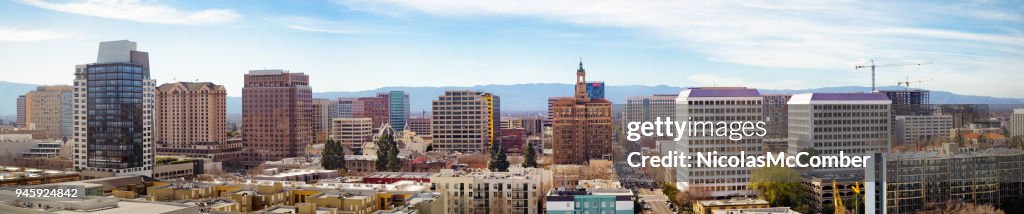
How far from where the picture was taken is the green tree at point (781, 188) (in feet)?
48.2

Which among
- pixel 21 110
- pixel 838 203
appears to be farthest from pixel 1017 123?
pixel 21 110

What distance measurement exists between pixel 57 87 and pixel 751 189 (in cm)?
2431

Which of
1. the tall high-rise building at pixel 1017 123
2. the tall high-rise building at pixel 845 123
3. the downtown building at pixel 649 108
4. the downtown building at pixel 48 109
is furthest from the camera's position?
the downtown building at pixel 649 108

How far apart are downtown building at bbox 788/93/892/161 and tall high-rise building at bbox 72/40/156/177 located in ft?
50.3

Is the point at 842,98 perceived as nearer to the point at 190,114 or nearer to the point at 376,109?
the point at 190,114

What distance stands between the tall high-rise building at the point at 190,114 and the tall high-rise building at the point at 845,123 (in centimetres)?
1949

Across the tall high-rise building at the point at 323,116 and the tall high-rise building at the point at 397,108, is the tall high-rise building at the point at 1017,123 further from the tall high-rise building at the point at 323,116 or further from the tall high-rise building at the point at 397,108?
the tall high-rise building at the point at 397,108

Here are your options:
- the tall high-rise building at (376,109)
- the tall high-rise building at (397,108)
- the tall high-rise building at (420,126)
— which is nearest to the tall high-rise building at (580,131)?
the tall high-rise building at (420,126)

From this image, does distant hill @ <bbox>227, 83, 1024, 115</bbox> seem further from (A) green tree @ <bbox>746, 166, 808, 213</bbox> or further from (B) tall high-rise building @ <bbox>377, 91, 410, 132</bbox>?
(A) green tree @ <bbox>746, 166, 808, 213</bbox>

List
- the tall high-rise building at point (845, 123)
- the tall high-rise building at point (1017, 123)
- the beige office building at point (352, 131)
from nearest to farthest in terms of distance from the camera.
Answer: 1. the tall high-rise building at point (845, 123)
2. the tall high-rise building at point (1017, 123)
3. the beige office building at point (352, 131)

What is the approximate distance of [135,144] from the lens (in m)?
18.8

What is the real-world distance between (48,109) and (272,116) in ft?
27.1

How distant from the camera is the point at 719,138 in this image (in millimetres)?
18156

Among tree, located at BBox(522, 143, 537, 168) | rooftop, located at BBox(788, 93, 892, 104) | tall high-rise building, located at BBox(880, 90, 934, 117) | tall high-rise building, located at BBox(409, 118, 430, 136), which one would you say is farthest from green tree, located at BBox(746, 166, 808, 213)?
tall high-rise building, located at BBox(409, 118, 430, 136)
